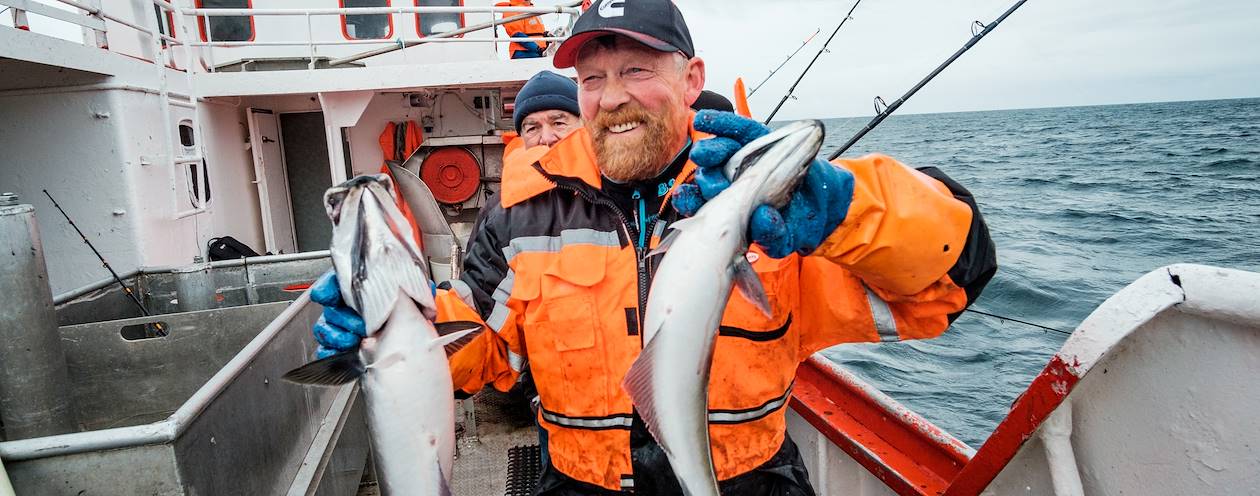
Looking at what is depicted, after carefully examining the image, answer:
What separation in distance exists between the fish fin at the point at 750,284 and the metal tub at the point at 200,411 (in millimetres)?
1626

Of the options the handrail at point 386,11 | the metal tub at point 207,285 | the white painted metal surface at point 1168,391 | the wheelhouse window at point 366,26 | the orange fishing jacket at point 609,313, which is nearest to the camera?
the white painted metal surface at point 1168,391

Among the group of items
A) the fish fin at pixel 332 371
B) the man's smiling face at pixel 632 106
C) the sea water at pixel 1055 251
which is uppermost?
the man's smiling face at pixel 632 106

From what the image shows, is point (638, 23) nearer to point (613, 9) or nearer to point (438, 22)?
point (613, 9)

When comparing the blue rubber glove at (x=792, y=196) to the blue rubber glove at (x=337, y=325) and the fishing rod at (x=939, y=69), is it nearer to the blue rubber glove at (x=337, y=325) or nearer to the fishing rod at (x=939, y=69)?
the blue rubber glove at (x=337, y=325)

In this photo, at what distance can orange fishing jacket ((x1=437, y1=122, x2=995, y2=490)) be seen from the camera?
214 cm

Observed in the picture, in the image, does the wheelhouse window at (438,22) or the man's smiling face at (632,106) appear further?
the wheelhouse window at (438,22)

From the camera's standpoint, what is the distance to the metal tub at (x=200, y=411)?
185 centimetres

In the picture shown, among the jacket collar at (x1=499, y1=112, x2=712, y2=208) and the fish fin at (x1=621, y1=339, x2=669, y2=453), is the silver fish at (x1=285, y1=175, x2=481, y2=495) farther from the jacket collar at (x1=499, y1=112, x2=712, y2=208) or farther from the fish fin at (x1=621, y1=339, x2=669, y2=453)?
the jacket collar at (x1=499, y1=112, x2=712, y2=208)

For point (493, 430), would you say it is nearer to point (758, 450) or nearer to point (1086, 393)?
point (758, 450)

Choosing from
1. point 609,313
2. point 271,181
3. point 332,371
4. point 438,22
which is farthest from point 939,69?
point 271,181

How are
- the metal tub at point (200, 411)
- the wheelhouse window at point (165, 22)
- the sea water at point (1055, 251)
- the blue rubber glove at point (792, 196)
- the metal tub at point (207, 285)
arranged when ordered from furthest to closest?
the wheelhouse window at point (165, 22)
the sea water at point (1055, 251)
the metal tub at point (207, 285)
the metal tub at point (200, 411)
the blue rubber glove at point (792, 196)

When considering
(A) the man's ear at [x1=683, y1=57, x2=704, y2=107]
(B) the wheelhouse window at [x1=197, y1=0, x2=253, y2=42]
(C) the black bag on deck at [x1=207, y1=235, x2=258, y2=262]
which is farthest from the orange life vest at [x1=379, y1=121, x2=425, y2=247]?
(A) the man's ear at [x1=683, y1=57, x2=704, y2=107]

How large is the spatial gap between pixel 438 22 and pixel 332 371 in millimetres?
9267

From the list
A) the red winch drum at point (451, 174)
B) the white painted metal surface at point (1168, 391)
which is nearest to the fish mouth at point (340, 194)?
the white painted metal surface at point (1168, 391)
